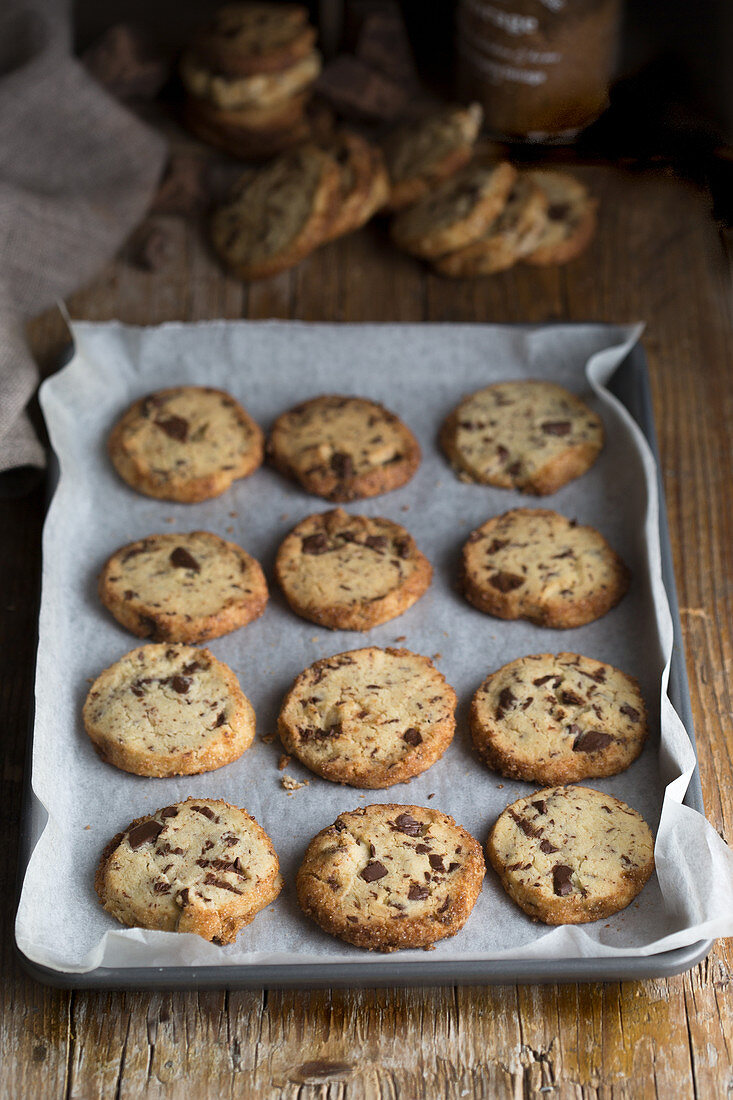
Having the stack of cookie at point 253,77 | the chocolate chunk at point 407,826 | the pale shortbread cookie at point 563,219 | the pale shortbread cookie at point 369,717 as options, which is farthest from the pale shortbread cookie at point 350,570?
the stack of cookie at point 253,77

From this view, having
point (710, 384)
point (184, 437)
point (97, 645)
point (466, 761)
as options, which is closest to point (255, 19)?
point (184, 437)

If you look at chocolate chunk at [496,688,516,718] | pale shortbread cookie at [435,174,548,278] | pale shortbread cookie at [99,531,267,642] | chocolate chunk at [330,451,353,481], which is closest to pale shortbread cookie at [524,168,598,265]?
pale shortbread cookie at [435,174,548,278]

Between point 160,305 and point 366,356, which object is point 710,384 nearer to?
point 366,356

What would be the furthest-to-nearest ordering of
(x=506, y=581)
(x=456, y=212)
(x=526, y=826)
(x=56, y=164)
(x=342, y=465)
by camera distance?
(x=56, y=164)
(x=456, y=212)
(x=342, y=465)
(x=506, y=581)
(x=526, y=826)

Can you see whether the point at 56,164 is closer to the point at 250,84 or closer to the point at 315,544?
the point at 250,84

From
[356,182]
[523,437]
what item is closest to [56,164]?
[356,182]

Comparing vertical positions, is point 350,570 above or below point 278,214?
below
